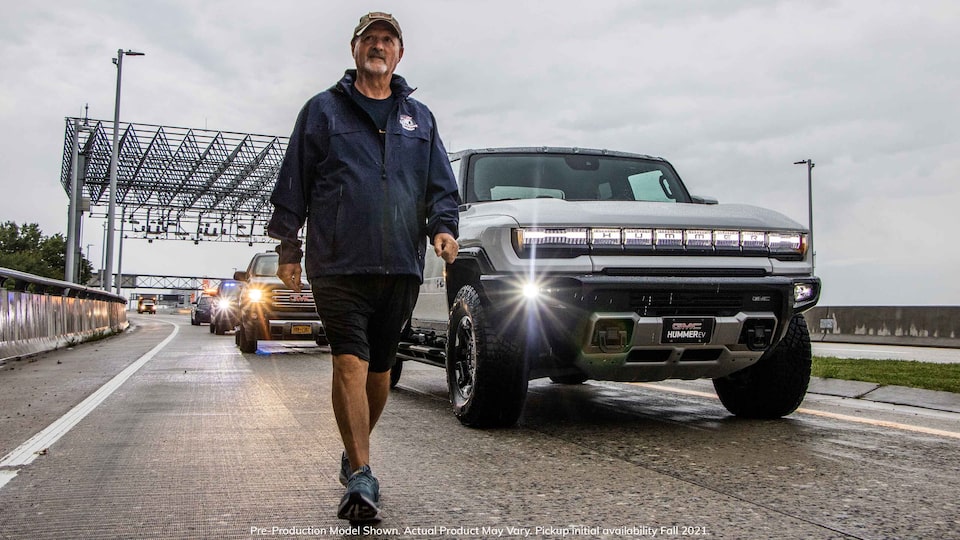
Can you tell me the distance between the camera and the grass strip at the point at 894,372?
8039 mm

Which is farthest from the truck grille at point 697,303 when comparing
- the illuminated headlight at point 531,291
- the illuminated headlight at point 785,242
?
the illuminated headlight at point 531,291

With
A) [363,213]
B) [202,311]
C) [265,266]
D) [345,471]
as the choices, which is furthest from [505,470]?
[202,311]

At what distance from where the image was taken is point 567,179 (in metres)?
6.86

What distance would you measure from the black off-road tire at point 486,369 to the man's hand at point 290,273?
1.72 meters

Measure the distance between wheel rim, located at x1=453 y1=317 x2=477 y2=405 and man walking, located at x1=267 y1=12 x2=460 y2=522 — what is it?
169 cm

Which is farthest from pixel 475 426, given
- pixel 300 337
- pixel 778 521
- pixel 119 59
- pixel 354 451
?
pixel 119 59

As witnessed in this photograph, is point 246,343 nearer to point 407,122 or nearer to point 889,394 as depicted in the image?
point 889,394

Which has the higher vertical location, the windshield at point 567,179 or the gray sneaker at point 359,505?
the windshield at point 567,179

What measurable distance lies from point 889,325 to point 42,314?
18.5 metres

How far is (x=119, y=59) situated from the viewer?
35438 mm

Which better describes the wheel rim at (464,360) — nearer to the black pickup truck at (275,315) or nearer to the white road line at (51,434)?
the white road line at (51,434)

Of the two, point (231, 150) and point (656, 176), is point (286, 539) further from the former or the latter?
point (231, 150)

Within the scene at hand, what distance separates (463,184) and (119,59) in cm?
3289

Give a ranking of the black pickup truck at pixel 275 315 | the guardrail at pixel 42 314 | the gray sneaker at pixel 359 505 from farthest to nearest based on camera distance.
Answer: the black pickup truck at pixel 275 315
the guardrail at pixel 42 314
the gray sneaker at pixel 359 505
